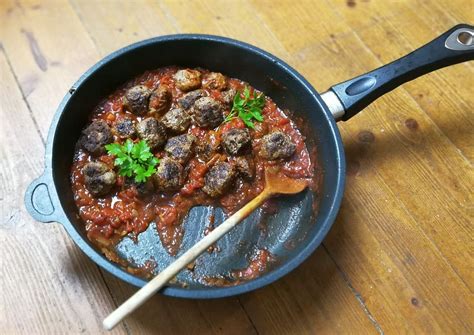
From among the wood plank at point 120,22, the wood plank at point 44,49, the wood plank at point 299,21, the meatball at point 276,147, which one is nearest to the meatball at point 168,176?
the meatball at point 276,147

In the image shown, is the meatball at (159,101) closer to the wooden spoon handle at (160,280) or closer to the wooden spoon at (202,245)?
the wooden spoon at (202,245)

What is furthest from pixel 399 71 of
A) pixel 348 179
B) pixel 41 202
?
pixel 41 202

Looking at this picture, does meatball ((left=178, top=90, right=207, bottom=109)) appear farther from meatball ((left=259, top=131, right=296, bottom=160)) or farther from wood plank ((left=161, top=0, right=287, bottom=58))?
wood plank ((left=161, top=0, right=287, bottom=58))

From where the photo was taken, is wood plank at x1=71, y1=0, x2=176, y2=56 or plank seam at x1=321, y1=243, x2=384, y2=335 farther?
wood plank at x1=71, y1=0, x2=176, y2=56

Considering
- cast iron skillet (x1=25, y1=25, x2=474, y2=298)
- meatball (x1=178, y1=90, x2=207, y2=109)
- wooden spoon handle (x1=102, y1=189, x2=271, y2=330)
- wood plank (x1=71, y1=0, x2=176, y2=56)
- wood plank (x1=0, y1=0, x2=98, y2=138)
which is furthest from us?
wood plank (x1=71, y1=0, x2=176, y2=56)

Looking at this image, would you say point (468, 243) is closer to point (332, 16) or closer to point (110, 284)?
point (332, 16)

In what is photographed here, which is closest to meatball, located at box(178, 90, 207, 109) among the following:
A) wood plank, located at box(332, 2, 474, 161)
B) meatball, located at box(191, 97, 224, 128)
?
meatball, located at box(191, 97, 224, 128)

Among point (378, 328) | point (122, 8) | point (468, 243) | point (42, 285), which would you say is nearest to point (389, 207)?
point (468, 243)
